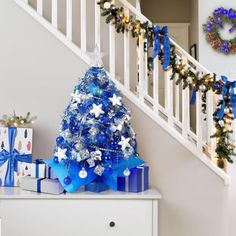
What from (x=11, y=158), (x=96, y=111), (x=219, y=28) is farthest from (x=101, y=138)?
(x=219, y=28)

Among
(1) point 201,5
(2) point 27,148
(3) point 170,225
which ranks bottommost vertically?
(3) point 170,225

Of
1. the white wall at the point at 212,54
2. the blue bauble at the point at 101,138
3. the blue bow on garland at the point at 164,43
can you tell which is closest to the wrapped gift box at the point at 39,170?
the blue bauble at the point at 101,138

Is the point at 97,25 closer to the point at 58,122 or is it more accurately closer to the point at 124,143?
the point at 58,122

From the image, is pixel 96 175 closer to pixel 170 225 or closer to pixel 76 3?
pixel 170 225

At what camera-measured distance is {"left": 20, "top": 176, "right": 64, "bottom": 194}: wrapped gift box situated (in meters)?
2.18

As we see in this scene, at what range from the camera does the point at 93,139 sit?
219 centimetres

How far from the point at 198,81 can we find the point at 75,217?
1.30 m

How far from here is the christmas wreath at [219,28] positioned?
532 centimetres

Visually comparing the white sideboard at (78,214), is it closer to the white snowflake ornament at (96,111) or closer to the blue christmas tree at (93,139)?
the blue christmas tree at (93,139)

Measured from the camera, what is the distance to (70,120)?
2.23 m

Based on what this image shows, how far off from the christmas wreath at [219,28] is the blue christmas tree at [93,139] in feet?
11.6

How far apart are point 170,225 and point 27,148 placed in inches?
46.5

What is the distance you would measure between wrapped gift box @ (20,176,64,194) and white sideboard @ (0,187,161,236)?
47mm

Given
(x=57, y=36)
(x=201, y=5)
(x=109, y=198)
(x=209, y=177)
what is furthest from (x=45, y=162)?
(x=201, y=5)
